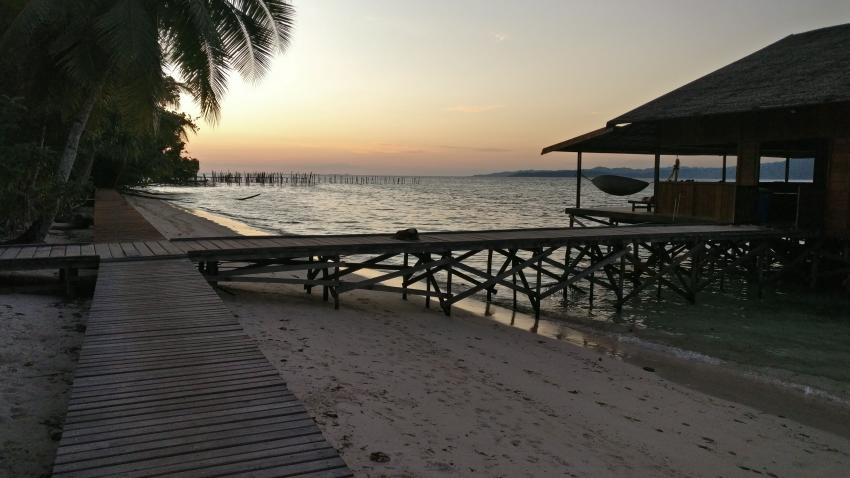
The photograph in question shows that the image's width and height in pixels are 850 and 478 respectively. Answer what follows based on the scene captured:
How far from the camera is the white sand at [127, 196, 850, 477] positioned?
4852 millimetres

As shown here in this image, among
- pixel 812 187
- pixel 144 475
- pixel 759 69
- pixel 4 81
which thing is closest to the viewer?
pixel 144 475

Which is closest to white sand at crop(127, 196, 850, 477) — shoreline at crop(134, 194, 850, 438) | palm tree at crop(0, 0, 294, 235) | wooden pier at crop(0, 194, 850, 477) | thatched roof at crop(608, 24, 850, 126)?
shoreline at crop(134, 194, 850, 438)

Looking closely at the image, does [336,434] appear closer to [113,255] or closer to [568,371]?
[568,371]

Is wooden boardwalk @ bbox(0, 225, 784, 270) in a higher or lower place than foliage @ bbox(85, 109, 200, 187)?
lower

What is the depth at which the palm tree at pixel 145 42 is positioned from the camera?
10070 millimetres

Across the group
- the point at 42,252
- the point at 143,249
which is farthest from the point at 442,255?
the point at 42,252

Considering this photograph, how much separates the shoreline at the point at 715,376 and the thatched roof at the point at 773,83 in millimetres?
6992

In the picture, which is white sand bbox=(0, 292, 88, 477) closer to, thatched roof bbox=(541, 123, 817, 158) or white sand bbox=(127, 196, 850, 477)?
white sand bbox=(127, 196, 850, 477)

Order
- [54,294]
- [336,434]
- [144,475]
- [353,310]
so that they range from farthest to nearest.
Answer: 1. [353,310]
2. [54,294]
3. [336,434]
4. [144,475]

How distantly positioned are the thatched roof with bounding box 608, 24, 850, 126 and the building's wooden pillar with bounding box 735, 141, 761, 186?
1314 millimetres

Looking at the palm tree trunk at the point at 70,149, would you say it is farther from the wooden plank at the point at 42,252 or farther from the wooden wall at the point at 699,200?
the wooden wall at the point at 699,200

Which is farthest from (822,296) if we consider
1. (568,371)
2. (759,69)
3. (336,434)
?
(336,434)

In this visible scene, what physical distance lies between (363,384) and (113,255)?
4475 mm

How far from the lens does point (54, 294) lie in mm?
8469
